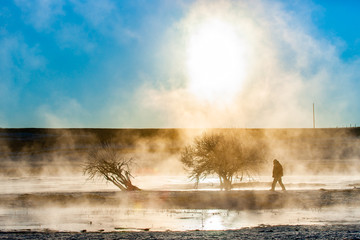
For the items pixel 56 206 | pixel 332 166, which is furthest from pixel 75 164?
pixel 56 206

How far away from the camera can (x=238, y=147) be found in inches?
1348

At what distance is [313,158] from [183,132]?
130 feet

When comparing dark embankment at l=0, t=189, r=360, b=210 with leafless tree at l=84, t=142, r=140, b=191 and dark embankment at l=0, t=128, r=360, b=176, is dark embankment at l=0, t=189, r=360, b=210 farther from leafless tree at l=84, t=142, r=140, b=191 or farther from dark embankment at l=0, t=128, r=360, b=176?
dark embankment at l=0, t=128, r=360, b=176

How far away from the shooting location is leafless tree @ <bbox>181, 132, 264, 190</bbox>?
33875 millimetres

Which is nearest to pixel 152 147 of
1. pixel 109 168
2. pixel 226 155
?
pixel 226 155

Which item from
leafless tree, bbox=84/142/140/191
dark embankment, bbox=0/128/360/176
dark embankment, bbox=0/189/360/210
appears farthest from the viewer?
dark embankment, bbox=0/128/360/176

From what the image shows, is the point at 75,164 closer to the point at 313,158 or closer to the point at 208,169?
the point at 313,158

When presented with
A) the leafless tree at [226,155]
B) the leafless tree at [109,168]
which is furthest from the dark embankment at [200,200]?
the leafless tree at [226,155]

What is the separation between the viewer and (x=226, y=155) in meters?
33.8

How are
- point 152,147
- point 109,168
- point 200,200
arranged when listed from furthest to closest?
point 152,147, point 109,168, point 200,200

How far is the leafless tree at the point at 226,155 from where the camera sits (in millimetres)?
33875

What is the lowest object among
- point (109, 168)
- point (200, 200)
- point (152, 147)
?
point (200, 200)

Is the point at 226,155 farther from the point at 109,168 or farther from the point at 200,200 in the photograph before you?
the point at 200,200

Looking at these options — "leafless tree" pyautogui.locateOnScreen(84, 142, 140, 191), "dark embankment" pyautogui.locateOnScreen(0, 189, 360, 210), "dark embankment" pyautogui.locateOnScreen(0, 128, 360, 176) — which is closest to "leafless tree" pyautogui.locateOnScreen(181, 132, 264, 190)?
"leafless tree" pyautogui.locateOnScreen(84, 142, 140, 191)
